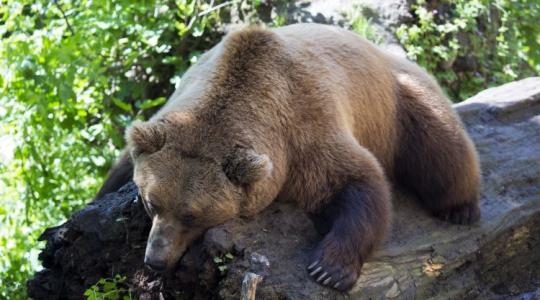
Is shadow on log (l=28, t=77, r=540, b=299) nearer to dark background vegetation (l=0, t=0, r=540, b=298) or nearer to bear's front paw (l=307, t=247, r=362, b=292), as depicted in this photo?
bear's front paw (l=307, t=247, r=362, b=292)

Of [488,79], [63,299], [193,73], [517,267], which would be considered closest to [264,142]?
[193,73]

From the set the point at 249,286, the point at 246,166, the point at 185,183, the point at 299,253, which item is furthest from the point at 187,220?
the point at 299,253

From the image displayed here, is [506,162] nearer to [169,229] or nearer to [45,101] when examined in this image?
[169,229]

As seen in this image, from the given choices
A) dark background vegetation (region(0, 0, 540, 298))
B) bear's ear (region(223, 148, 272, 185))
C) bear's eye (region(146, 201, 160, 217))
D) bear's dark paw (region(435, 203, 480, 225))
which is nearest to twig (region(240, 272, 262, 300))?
bear's ear (region(223, 148, 272, 185))

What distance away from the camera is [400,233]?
4.89m

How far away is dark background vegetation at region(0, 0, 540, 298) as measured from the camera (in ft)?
22.7

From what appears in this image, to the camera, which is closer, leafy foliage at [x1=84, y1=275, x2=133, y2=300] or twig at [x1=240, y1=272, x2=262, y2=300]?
twig at [x1=240, y1=272, x2=262, y2=300]

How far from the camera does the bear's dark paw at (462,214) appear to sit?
5.11 metres

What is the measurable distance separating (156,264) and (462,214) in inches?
93.5

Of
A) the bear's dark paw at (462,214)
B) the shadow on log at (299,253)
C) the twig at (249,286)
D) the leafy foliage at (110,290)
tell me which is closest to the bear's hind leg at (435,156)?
the bear's dark paw at (462,214)

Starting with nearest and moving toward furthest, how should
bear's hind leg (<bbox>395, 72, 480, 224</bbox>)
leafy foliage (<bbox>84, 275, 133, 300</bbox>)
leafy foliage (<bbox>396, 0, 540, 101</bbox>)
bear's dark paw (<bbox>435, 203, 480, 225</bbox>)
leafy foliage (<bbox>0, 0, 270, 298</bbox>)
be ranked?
leafy foliage (<bbox>84, 275, 133, 300</bbox>)
bear's dark paw (<bbox>435, 203, 480, 225</bbox>)
bear's hind leg (<bbox>395, 72, 480, 224</bbox>)
leafy foliage (<bbox>0, 0, 270, 298</bbox>)
leafy foliage (<bbox>396, 0, 540, 101</bbox>)

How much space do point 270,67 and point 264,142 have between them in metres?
0.57

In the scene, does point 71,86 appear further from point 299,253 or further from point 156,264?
point 299,253

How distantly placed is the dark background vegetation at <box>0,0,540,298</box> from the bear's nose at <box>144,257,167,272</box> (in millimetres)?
2396
